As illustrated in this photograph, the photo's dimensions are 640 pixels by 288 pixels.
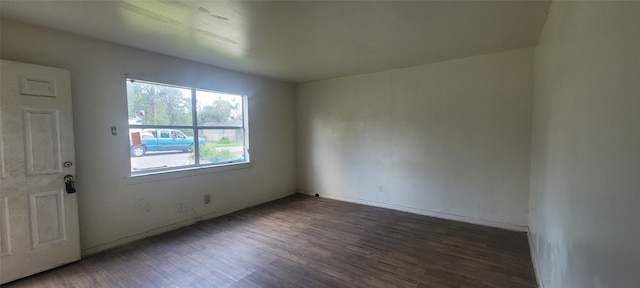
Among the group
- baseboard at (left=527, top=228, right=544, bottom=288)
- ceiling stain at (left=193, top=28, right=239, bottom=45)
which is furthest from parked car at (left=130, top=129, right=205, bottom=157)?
baseboard at (left=527, top=228, right=544, bottom=288)

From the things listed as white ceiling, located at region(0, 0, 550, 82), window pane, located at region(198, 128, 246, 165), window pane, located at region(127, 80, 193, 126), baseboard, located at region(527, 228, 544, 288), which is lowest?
baseboard, located at region(527, 228, 544, 288)

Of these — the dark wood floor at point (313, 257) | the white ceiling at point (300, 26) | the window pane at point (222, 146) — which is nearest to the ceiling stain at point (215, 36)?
the white ceiling at point (300, 26)

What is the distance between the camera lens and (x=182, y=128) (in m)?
3.78

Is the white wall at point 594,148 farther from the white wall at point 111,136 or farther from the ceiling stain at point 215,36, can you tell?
the white wall at point 111,136

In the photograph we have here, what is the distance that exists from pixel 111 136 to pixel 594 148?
4148 millimetres

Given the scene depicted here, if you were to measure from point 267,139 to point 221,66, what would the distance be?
1.60 m

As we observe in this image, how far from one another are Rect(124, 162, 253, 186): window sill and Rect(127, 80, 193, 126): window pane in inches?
26.1

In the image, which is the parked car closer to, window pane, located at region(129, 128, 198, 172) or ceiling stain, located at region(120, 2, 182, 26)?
window pane, located at region(129, 128, 198, 172)

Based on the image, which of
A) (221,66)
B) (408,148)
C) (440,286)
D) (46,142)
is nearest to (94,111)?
(46,142)

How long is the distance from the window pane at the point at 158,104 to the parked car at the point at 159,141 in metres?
0.13

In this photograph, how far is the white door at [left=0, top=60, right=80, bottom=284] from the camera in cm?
235

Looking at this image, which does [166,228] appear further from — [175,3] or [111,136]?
[175,3]

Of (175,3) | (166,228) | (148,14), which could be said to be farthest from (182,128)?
(175,3)

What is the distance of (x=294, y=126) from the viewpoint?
569 centimetres
